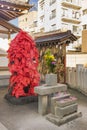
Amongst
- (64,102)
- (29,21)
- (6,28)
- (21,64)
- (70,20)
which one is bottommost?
(64,102)

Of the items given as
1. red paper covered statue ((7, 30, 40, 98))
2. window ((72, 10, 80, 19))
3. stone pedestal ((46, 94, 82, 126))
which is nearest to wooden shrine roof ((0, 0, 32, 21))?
red paper covered statue ((7, 30, 40, 98))

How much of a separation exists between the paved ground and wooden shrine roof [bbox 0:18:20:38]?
4.95 metres

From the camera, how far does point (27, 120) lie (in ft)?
13.5

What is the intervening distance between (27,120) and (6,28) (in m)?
6.31

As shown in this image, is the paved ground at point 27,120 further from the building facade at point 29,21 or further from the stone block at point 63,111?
the building facade at point 29,21

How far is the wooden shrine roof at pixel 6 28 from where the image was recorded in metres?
8.80

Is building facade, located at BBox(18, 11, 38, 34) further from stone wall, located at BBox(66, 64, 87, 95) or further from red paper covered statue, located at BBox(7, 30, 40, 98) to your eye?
red paper covered statue, located at BBox(7, 30, 40, 98)

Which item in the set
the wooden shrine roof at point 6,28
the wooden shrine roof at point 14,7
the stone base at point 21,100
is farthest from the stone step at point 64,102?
the wooden shrine roof at point 6,28

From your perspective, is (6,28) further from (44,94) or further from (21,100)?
(44,94)

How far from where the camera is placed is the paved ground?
12.3 feet

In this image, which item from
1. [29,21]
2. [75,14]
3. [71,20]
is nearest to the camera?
[71,20]

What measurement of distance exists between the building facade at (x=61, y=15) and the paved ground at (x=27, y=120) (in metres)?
20.1

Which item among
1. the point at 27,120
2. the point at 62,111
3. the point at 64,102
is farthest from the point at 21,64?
the point at 62,111

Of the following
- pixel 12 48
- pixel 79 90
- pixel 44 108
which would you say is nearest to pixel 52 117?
pixel 44 108
